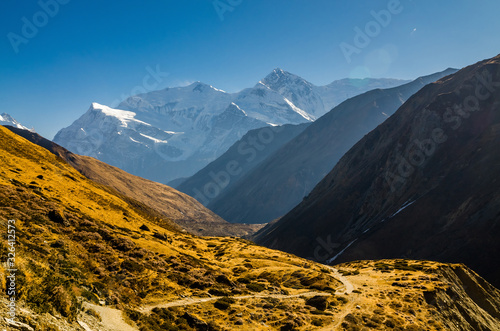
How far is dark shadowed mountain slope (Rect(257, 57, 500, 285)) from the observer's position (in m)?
89.5

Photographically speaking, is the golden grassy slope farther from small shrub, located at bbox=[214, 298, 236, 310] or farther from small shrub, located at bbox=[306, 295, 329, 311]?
small shrub, located at bbox=[306, 295, 329, 311]

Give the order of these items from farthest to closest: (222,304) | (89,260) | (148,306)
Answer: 1. (222,304)
2. (89,260)
3. (148,306)

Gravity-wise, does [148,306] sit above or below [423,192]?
below

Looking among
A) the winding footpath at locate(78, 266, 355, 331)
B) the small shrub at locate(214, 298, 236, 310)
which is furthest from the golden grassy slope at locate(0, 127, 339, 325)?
the small shrub at locate(214, 298, 236, 310)

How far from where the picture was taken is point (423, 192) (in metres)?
116

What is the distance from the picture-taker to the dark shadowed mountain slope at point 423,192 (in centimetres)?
8950

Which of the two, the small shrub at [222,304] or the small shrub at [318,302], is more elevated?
the small shrub at [318,302]

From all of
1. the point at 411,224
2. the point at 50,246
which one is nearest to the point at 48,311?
the point at 50,246

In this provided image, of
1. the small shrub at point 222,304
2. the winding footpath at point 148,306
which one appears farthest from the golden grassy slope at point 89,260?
the small shrub at point 222,304

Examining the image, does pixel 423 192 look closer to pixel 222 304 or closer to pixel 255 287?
pixel 255 287

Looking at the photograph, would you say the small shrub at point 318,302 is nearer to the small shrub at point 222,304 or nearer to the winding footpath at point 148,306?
the winding footpath at point 148,306

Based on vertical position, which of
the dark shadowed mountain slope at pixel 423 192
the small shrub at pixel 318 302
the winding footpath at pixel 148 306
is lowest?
the winding footpath at pixel 148 306

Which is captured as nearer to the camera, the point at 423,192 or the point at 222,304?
the point at 222,304

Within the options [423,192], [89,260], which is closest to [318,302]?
[89,260]
